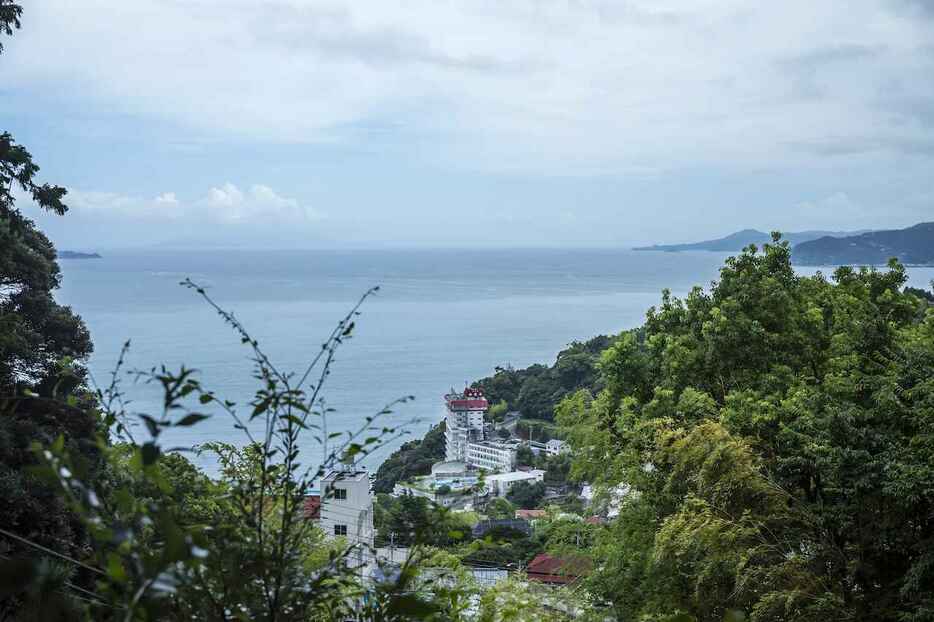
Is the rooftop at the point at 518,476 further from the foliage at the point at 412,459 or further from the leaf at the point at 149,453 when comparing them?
the leaf at the point at 149,453

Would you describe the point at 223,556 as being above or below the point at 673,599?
above

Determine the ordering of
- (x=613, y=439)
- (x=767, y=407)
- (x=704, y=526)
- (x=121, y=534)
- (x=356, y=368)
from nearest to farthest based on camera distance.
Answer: (x=121, y=534) → (x=704, y=526) → (x=767, y=407) → (x=613, y=439) → (x=356, y=368)

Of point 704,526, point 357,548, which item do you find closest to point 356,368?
point 704,526

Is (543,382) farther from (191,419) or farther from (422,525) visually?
(191,419)

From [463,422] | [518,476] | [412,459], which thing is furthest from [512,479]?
[412,459]

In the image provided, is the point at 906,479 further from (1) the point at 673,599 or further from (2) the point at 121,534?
(2) the point at 121,534

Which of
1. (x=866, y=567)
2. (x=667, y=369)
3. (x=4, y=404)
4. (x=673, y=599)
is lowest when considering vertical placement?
(x=673, y=599)
